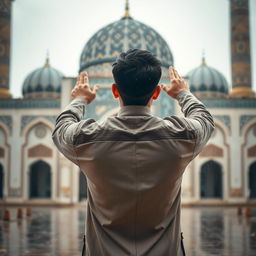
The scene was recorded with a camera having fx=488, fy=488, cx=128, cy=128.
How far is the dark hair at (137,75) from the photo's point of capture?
1492mm

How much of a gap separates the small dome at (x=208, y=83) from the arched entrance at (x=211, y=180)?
3.76 meters

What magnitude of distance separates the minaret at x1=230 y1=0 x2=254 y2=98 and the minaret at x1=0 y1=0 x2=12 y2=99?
412 inches

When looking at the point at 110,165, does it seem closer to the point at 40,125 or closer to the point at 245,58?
the point at 40,125

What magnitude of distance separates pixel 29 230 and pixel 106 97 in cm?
1182

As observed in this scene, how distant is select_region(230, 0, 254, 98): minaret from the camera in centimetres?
2244

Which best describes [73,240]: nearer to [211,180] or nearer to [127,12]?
[211,180]

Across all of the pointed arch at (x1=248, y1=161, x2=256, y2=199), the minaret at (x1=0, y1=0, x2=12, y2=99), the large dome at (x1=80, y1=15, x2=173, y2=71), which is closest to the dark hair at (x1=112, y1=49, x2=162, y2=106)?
the large dome at (x1=80, y1=15, x2=173, y2=71)

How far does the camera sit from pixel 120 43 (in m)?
22.2

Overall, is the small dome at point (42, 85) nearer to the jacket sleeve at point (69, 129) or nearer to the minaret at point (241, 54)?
the minaret at point (241, 54)

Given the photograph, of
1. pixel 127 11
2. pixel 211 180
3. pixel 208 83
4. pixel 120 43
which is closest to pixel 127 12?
pixel 127 11

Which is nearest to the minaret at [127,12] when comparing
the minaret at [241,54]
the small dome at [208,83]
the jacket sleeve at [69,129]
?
the small dome at [208,83]

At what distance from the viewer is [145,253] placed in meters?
1.39

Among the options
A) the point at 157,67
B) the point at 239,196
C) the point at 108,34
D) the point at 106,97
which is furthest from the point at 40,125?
the point at 157,67

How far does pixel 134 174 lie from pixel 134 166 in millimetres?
23
